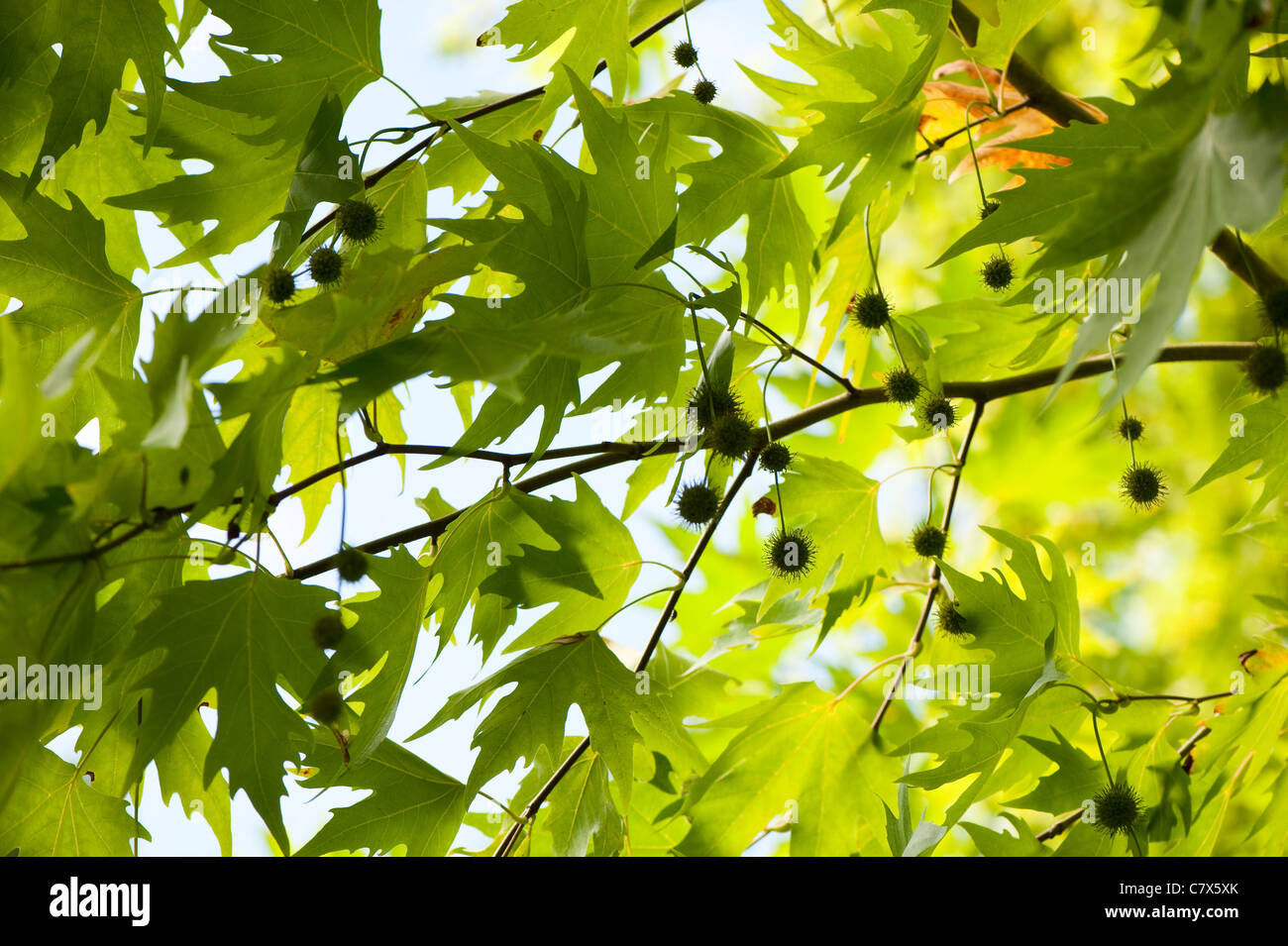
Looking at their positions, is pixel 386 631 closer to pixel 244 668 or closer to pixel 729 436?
pixel 244 668

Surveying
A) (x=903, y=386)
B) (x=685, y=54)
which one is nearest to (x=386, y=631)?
(x=903, y=386)

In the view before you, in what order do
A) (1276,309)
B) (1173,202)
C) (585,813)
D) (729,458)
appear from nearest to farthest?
(1173,202), (1276,309), (729,458), (585,813)

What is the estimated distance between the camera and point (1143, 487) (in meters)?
1.05

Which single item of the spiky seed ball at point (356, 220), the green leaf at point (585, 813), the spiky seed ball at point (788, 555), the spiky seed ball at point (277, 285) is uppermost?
the spiky seed ball at point (356, 220)

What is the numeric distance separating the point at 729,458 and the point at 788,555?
0.43ft

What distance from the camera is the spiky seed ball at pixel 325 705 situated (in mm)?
811

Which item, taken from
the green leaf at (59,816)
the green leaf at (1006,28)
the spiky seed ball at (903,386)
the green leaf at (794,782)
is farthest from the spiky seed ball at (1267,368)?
the green leaf at (59,816)

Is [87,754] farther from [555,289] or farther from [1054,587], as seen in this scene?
[1054,587]

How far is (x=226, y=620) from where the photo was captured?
804 mm

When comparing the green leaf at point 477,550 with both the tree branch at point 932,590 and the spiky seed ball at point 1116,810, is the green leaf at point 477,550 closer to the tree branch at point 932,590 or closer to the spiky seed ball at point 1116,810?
the tree branch at point 932,590

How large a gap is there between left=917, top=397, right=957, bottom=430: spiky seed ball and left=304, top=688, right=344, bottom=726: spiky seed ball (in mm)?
594

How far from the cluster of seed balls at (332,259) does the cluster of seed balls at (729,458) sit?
1.11 ft

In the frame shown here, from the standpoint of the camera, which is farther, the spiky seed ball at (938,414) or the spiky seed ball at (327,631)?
the spiky seed ball at (938,414)
